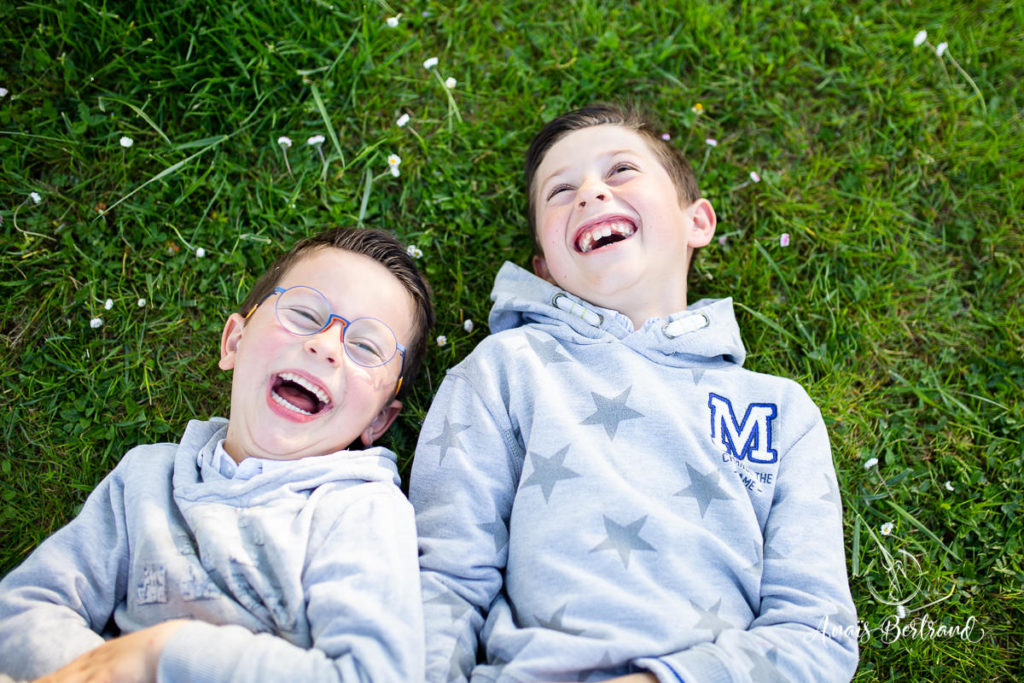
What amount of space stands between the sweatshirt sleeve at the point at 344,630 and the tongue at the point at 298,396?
1.51ft

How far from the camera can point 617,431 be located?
267 cm

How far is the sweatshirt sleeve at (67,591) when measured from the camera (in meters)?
2.09

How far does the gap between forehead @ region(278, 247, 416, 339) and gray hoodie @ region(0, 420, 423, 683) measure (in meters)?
0.51

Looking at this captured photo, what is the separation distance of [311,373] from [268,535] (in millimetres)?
534

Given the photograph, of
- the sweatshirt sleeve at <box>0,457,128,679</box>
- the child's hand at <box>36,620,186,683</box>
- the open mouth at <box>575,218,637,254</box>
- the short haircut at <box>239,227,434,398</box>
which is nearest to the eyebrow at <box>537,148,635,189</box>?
the open mouth at <box>575,218,637,254</box>

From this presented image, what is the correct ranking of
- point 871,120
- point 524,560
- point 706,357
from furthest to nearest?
point 871,120, point 706,357, point 524,560

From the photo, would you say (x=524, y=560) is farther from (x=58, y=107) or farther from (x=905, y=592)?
(x=58, y=107)

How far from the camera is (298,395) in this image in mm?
2648

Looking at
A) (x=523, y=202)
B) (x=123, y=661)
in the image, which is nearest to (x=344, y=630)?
(x=123, y=661)

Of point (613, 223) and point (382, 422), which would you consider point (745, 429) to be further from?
point (382, 422)

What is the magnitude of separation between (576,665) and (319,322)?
139 centimetres

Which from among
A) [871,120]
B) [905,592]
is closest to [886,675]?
[905,592]

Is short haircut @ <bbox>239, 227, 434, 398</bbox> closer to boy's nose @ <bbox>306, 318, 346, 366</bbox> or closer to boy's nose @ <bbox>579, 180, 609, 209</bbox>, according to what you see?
boy's nose @ <bbox>306, 318, 346, 366</bbox>

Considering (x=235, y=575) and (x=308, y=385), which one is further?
(x=308, y=385)
